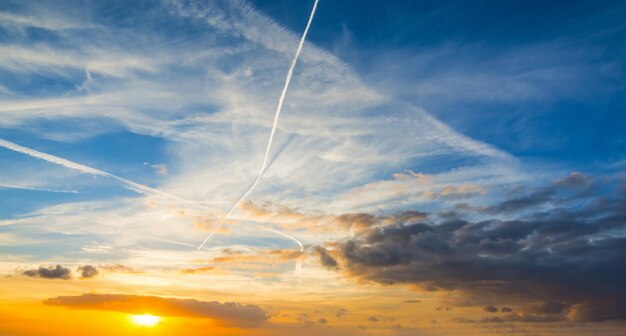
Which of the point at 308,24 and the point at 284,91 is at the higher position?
the point at 308,24

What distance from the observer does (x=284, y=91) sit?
125 meters

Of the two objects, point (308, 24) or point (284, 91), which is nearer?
point (308, 24)

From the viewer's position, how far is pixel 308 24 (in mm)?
102875

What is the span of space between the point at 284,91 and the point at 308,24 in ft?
90.8
